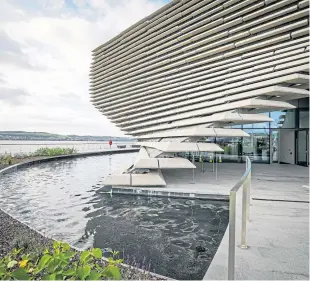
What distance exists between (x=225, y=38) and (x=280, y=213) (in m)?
7.70

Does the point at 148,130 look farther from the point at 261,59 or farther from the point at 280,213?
the point at 280,213

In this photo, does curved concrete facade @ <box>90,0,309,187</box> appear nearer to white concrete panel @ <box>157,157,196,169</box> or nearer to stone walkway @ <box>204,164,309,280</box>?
white concrete panel @ <box>157,157,196,169</box>

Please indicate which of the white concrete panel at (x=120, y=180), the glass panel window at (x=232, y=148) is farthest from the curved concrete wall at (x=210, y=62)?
the glass panel window at (x=232, y=148)

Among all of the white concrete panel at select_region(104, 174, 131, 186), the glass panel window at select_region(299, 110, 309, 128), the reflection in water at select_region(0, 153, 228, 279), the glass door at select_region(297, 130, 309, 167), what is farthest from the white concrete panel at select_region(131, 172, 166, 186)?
the glass panel window at select_region(299, 110, 309, 128)

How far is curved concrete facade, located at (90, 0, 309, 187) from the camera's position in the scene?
9031 mm

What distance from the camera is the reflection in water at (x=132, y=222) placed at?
402 cm

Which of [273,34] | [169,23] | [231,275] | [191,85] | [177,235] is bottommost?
[177,235]

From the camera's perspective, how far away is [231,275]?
261 cm

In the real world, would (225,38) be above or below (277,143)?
above

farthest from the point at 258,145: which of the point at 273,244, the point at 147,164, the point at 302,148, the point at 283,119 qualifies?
the point at 273,244

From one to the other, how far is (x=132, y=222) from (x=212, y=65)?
7.71 m

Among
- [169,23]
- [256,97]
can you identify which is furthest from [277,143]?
[169,23]

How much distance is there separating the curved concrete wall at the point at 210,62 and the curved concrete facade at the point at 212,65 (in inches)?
1.2

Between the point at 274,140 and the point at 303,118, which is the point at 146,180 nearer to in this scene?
the point at 274,140
